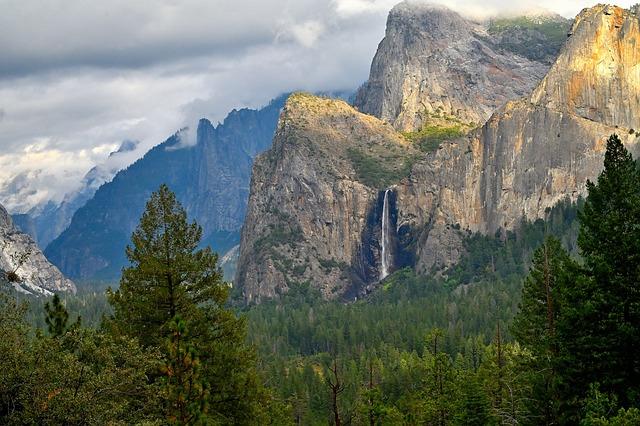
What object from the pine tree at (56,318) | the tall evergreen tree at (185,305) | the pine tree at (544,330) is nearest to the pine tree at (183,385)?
the tall evergreen tree at (185,305)

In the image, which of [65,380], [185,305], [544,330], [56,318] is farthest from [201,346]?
[544,330]

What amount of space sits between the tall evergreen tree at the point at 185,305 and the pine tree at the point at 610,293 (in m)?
18.2

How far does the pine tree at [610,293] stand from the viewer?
139 ft

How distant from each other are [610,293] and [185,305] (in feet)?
75.8

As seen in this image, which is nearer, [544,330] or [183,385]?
[183,385]

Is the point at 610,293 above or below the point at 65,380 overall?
above

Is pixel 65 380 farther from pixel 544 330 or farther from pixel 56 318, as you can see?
pixel 544 330

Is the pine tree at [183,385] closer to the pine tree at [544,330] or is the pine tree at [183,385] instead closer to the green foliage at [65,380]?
the green foliage at [65,380]

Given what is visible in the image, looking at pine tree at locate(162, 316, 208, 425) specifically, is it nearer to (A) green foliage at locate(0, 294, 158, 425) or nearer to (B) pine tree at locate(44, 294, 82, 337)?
(A) green foliage at locate(0, 294, 158, 425)

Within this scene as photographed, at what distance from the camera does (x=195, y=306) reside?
47.5m

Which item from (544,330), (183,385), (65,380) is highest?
(65,380)

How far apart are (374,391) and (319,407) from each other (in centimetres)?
9029

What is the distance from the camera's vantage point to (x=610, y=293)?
43250 millimetres

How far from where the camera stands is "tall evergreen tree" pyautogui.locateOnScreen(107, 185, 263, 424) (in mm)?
46156
